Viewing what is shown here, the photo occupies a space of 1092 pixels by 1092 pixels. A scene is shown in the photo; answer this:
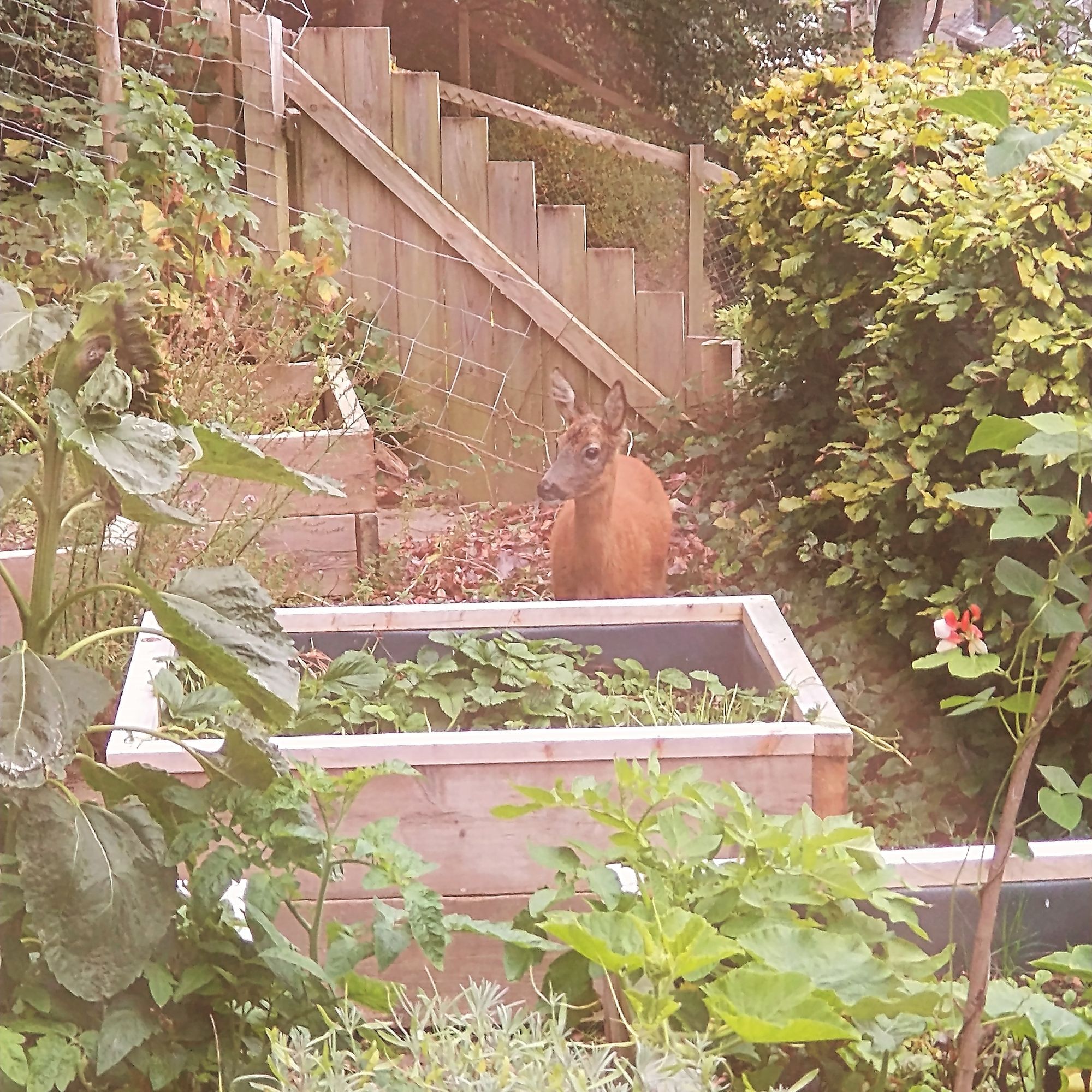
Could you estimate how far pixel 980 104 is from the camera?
0.73m

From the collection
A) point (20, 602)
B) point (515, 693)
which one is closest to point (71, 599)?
point (20, 602)

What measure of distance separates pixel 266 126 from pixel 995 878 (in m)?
3.00

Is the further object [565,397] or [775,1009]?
[565,397]

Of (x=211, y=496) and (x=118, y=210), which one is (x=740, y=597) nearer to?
(x=211, y=496)

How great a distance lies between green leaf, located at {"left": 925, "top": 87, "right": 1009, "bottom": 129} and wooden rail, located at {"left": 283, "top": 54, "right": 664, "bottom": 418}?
238 cm

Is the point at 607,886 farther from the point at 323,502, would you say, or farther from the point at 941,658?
the point at 323,502

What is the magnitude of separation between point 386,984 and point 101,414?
499 mm

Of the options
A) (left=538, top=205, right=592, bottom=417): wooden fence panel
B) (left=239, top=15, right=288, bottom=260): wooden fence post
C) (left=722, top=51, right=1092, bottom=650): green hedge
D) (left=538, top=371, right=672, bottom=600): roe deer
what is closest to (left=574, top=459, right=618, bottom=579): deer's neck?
(left=538, top=371, right=672, bottom=600): roe deer

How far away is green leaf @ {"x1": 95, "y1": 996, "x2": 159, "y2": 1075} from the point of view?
2.86ft

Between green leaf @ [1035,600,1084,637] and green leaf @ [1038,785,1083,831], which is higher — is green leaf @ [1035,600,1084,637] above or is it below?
above

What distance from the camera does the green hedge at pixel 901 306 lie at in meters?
1.91

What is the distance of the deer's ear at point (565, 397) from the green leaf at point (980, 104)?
1.87m

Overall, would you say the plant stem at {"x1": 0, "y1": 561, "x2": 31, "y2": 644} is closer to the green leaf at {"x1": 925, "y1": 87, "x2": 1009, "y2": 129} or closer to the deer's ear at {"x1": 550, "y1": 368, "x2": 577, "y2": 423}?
the green leaf at {"x1": 925, "y1": 87, "x2": 1009, "y2": 129}

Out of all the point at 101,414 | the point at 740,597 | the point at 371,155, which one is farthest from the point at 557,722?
the point at 371,155
